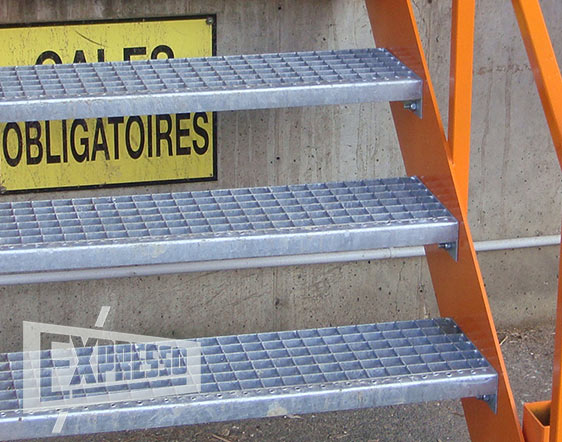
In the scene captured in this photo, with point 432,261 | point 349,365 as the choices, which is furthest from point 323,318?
point 349,365

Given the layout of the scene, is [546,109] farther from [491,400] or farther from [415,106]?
[491,400]

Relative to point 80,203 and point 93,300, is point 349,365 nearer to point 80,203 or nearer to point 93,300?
point 80,203

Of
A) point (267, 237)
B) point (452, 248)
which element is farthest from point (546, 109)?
point (267, 237)

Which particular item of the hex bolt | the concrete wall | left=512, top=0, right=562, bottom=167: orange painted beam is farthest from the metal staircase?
the concrete wall

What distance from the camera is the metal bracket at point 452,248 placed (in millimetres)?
2080

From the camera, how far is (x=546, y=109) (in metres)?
1.83

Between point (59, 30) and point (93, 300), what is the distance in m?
0.83

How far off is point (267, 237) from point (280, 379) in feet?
0.91

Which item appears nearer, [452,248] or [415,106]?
[452,248]

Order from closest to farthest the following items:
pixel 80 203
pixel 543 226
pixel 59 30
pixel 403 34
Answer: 1. pixel 80 203
2. pixel 403 34
3. pixel 59 30
4. pixel 543 226

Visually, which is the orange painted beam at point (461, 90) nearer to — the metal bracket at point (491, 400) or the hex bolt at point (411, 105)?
the hex bolt at point (411, 105)

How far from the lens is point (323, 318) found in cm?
331

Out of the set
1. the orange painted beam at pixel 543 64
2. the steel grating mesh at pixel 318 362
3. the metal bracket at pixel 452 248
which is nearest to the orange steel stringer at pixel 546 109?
the orange painted beam at pixel 543 64

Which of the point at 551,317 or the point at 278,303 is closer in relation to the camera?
the point at 278,303
